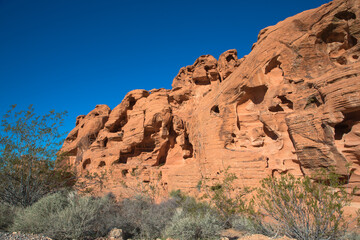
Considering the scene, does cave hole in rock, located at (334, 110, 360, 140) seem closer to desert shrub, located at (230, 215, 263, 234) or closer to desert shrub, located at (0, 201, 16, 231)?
desert shrub, located at (230, 215, 263, 234)

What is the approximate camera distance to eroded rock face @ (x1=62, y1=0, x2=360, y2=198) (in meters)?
7.98

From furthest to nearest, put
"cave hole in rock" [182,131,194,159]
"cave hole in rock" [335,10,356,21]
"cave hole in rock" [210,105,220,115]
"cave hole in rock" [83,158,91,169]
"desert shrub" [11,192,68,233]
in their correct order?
1. "cave hole in rock" [83,158,91,169]
2. "cave hole in rock" [182,131,194,159]
3. "cave hole in rock" [210,105,220,115]
4. "cave hole in rock" [335,10,356,21]
5. "desert shrub" [11,192,68,233]

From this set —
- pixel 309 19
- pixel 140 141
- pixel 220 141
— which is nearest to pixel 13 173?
pixel 140 141

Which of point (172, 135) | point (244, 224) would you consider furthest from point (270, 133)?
point (172, 135)

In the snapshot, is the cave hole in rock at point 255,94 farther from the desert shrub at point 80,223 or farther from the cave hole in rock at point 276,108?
the desert shrub at point 80,223

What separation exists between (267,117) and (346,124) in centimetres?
337

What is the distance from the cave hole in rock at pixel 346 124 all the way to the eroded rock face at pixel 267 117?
3 centimetres

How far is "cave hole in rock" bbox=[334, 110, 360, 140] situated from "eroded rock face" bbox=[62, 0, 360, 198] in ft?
0.10

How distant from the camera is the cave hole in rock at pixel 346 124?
25.4 feet

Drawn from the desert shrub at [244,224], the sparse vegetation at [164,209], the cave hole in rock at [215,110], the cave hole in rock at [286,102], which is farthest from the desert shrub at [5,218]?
the cave hole in rock at [286,102]

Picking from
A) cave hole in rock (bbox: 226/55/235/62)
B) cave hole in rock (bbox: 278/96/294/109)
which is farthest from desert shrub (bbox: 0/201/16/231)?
cave hole in rock (bbox: 226/55/235/62)

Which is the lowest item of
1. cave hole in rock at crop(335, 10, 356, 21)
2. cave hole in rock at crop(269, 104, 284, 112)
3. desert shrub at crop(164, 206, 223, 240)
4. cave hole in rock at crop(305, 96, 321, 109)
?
desert shrub at crop(164, 206, 223, 240)

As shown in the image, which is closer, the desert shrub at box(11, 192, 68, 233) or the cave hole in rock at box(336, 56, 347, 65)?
the desert shrub at box(11, 192, 68, 233)

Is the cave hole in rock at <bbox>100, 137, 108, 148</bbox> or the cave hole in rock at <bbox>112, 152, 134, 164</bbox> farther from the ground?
the cave hole in rock at <bbox>100, 137, 108, 148</bbox>
